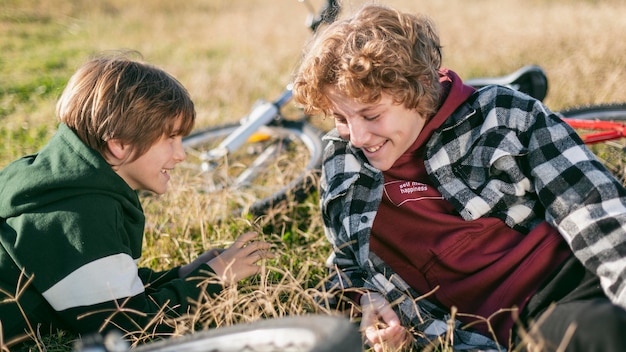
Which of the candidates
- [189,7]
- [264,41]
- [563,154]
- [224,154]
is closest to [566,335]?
[563,154]

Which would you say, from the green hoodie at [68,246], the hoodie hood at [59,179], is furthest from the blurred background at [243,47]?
the green hoodie at [68,246]

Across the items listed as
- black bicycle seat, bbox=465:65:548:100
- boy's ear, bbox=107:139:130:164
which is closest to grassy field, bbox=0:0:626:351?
boy's ear, bbox=107:139:130:164

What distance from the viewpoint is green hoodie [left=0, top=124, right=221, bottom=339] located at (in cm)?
247

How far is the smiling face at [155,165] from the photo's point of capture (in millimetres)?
2836

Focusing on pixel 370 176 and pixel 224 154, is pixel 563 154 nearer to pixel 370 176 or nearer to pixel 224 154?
pixel 370 176

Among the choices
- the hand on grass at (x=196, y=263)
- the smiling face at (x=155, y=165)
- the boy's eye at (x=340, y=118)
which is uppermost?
the boy's eye at (x=340, y=118)

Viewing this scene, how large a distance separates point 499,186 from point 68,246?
1.64 meters

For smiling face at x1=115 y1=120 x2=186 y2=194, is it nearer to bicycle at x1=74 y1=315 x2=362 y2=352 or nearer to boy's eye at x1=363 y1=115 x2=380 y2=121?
boy's eye at x1=363 y1=115 x2=380 y2=121

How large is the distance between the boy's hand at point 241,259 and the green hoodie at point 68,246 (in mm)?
276

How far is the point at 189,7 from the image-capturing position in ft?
49.4

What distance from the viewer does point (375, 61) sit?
8.32 feet

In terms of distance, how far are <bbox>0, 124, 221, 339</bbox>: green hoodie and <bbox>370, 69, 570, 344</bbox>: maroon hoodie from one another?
967 millimetres

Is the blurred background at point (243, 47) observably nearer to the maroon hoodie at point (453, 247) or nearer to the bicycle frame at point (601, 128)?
the maroon hoodie at point (453, 247)

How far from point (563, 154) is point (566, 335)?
852mm
